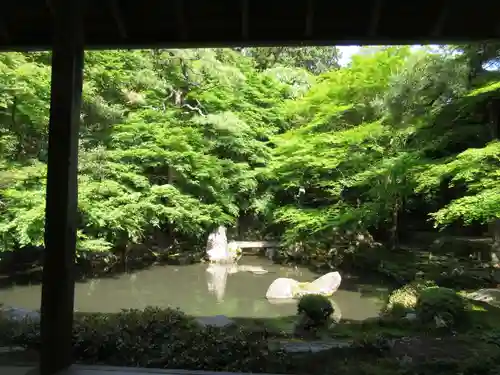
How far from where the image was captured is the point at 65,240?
2602 mm

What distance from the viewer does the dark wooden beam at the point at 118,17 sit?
280 centimetres

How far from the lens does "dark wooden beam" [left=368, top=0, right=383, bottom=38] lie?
2768 mm

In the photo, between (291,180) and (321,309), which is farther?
(291,180)

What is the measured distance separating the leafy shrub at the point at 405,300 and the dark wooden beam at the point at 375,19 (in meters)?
4.81

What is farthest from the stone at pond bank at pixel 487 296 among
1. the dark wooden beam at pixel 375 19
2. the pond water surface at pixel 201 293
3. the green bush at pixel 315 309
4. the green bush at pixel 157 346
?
the dark wooden beam at pixel 375 19

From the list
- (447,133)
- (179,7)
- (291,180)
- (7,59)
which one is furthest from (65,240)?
(291,180)

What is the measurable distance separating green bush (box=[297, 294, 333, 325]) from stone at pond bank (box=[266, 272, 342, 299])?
9.63 ft

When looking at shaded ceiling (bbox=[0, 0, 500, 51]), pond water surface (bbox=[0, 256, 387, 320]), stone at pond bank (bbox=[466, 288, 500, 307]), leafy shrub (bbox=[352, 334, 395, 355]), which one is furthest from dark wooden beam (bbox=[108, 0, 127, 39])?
stone at pond bank (bbox=[466, 288, 500, 307])

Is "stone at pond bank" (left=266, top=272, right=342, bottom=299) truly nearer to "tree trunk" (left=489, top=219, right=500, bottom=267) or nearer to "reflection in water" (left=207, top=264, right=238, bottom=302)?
"reflection in water" (left=207, top=264, right=238, bottom=302)

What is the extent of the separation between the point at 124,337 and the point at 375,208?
677cm

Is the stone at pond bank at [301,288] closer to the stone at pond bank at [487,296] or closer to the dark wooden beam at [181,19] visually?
the stone at pond bank at [487,296]

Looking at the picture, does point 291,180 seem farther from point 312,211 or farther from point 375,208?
point 375,208

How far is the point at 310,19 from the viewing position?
285 centimetres

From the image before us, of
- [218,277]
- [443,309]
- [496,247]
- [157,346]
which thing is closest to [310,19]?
[157,346]
